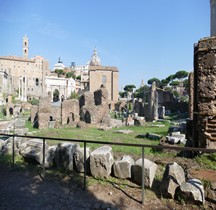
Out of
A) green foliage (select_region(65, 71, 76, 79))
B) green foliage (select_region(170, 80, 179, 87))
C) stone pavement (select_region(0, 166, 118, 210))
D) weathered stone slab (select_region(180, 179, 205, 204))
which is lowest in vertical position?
stone pavement (select_region(0, 166, 118, 210))

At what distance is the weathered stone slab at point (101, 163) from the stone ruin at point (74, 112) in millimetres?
13421

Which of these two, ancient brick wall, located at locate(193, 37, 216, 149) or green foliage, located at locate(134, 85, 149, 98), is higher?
green foliage, located at locate(134, 85, 149, 98)

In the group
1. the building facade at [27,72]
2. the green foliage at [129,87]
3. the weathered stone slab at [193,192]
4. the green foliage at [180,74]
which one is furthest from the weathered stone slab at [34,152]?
the building facade at [27,72]

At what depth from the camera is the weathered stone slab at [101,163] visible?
4148mm

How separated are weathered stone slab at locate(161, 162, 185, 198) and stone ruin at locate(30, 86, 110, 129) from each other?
47.2 ft

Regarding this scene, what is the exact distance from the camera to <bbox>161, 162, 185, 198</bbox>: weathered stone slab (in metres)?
3.32

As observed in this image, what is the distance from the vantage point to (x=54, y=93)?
281ft

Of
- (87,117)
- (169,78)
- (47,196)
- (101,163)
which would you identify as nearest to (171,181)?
(101,163)

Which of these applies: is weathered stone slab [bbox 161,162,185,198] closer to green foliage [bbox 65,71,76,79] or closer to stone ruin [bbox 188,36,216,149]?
stone ruin [bbox 188,36,216,149]

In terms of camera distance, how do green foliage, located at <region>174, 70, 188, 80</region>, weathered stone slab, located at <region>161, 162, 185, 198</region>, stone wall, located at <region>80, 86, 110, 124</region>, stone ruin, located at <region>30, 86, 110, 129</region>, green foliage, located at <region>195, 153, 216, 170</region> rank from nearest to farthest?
weathered stone slab, located at <region>161, 162, 185, 198</region> → green foliage, located at <region>195, 153, 216, 170</region> → stone ruin, located at <region>30, 86, 110, 129</region> → stone wall, located at <region>80, 86, 110, 124</region> → green foliage, located at <region>174, 70, 188, 80</region>

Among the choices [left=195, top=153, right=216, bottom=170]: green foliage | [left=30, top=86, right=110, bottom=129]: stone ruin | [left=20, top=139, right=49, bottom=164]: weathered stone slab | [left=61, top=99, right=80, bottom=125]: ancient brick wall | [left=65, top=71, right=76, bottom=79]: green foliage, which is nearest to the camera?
[left=195, top=153, right=216, bottom=170]: green foliage

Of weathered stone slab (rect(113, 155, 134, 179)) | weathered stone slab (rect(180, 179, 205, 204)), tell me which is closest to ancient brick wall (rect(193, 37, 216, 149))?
weathered stone slab (rect(180, 179, 205, 204))

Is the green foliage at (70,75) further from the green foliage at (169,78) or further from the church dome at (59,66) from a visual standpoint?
the green foliage at (169,78)

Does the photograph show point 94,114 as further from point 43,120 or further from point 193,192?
point 193,192
